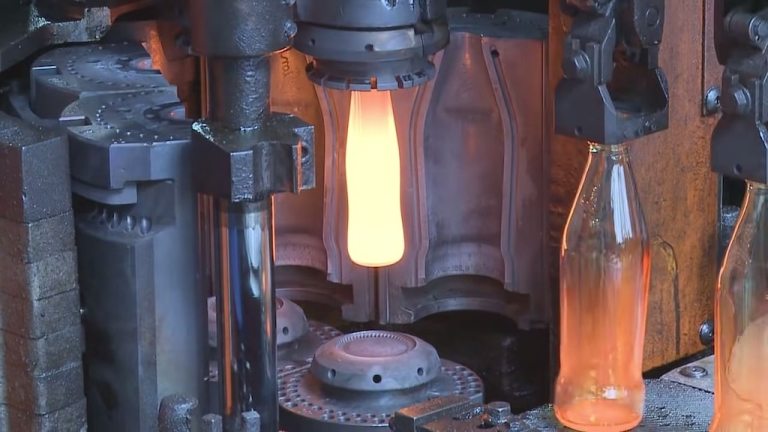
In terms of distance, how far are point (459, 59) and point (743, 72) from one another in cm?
83

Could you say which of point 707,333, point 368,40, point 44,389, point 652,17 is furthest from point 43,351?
point 707,333

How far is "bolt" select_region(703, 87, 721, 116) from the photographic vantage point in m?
2.03

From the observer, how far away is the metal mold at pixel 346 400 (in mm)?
1957

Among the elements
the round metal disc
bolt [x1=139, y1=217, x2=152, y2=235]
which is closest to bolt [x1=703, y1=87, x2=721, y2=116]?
the round metal disc

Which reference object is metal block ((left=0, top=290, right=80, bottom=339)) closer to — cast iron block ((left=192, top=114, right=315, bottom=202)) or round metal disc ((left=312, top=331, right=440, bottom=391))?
cast iron block ((left=192, top=114, right=315, bottom=202))

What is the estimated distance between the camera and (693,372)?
6.33 ft

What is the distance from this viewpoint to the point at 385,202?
2.14 metres

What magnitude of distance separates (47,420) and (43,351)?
3.1 inches

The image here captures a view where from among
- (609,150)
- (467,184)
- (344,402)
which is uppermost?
(609,150)

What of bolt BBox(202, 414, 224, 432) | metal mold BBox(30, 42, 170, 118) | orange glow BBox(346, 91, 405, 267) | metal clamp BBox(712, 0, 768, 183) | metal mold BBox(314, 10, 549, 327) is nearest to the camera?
metal clamp BBox(712, 0, 768, 183)

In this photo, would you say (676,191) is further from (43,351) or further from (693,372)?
(43,351)

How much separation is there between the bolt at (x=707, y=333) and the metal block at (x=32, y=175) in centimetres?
91

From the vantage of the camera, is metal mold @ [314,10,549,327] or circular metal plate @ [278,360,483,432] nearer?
circular metal plate @ [278,360,483,432]

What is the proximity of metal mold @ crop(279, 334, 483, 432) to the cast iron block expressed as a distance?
1.41 ft
